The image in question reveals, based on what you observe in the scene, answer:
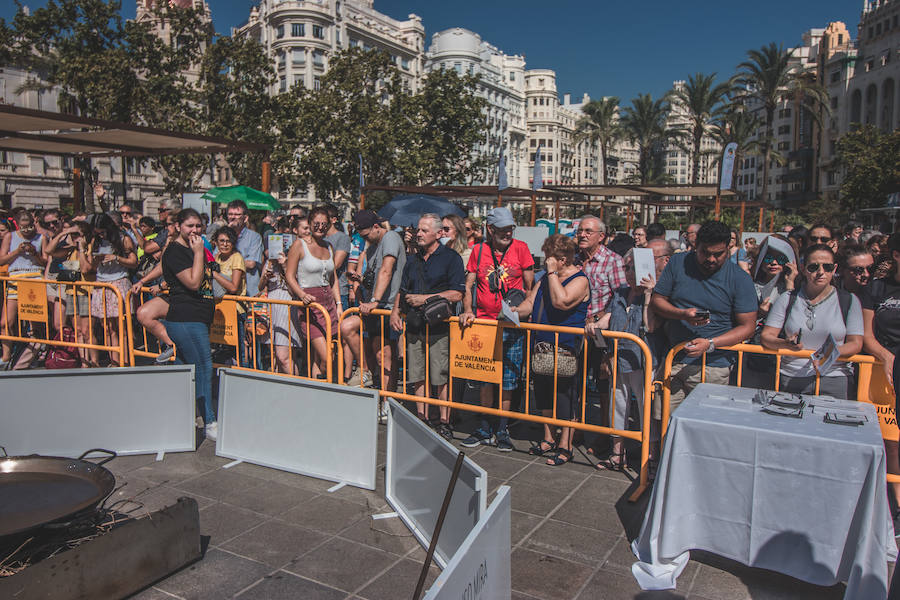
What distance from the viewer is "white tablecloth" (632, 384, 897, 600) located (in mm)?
3156

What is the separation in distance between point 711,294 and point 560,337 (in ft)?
4.01

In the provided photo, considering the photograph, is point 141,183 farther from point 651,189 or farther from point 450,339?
point 450,339

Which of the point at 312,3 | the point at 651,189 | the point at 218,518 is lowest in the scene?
the point at 218,518

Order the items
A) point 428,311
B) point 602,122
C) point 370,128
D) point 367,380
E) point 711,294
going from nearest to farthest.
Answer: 1. point 711,294
2. point 428,311
3. point 367,380
4. point 370,128
5. point 602,122

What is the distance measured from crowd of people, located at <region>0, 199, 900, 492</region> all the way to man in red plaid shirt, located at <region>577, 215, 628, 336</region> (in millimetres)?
12

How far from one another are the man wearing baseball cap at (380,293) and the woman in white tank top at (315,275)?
335 millimetres

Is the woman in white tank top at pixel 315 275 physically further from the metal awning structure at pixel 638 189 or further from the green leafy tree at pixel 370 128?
the green leafy tree at pixel 370 128

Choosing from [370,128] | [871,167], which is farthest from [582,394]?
[871,167]

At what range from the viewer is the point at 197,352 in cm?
601

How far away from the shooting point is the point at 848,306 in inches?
175

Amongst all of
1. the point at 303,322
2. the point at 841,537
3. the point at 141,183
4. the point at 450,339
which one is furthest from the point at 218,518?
the point at 141,183

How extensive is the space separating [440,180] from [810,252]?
3476 centimetres

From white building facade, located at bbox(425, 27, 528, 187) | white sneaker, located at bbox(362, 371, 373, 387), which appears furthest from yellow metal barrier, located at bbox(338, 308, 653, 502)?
white building facade, located at bbox(425, 27, 528, 187)

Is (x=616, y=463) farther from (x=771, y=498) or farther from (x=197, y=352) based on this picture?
(x=197, y=352)
